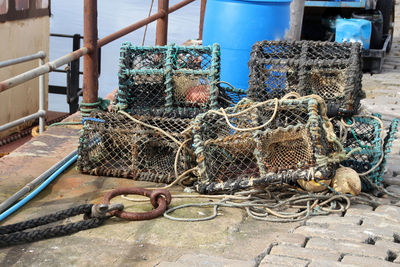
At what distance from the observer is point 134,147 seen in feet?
12.5

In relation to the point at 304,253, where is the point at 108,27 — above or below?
above

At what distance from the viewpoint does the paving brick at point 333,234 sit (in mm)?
2842

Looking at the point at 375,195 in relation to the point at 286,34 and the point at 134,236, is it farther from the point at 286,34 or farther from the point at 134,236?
the point at 286,34

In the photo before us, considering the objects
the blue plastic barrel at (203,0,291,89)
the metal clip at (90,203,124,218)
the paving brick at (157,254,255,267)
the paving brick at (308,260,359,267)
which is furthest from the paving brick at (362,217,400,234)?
the blue plastic barrel at (203,0,291,89)

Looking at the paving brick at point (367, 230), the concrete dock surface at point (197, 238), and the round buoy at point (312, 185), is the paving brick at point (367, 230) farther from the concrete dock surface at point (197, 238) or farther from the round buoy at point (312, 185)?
the round buoy at point (312, 185)

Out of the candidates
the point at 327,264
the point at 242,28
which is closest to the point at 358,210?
the point at 327,264

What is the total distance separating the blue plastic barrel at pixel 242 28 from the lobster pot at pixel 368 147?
1476 mm

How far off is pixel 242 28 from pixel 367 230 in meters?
2.81

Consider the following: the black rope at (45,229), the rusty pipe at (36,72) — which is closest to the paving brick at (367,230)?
the black rope at (45,229)

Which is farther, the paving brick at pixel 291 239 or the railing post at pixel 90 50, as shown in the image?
the railing post at pixel 90 50

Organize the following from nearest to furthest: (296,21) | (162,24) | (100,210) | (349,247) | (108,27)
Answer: (349,247) → (100,210) → (296,21) → (162,24) → (108,27)

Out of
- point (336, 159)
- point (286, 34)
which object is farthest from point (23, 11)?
point (336, 159)

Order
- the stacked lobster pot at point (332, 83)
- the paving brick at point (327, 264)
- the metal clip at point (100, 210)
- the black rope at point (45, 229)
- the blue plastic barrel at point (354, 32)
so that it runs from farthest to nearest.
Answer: the blue plastic barrel at point (354, 32), the stacked lobster pot at point (332, 83), the metal clip at point (100, 210), the black rope at point (45, 229), the paving brick at point (327, 264)

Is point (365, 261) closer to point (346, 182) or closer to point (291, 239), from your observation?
point (291, 239)
